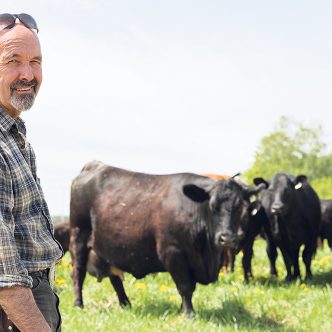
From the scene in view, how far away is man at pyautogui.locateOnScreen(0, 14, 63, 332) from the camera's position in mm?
2299

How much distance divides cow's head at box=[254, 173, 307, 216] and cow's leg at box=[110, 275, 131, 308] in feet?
10.4

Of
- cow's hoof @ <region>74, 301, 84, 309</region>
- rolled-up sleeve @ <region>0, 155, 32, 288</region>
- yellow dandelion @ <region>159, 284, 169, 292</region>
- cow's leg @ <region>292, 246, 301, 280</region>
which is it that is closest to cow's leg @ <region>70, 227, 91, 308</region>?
cow's hoof @ <region>74, 301, 84, 309</region>

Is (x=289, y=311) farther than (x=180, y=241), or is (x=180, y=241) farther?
(x=180, y=241)

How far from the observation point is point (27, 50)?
2607 mm

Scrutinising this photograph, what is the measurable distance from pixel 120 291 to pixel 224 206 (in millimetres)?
2006

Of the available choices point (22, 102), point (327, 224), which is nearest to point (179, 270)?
point (22, 102)

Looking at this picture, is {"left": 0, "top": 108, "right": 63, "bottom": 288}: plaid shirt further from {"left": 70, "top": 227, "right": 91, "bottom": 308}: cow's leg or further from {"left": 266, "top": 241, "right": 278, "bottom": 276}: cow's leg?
{"left": 266, "top": 241, "right": 278, "bottom": 276}: cow's leg

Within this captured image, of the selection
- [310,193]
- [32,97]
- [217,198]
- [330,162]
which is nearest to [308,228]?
[310,193]

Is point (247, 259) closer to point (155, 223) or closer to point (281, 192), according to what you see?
point (281, 192)

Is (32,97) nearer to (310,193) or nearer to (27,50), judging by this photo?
(27,50)

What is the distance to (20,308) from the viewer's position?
2.29m

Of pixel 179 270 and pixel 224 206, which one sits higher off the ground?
pixel 224 206

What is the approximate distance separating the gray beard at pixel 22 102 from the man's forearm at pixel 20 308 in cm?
74

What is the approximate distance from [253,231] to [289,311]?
3.80m
